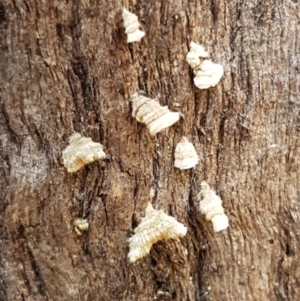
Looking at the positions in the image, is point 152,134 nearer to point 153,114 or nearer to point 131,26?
point 153,114

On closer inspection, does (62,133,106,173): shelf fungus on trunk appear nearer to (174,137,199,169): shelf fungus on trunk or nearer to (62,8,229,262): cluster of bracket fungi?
(62,8,229,262): cluster of bracket fungi

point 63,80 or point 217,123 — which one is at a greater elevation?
point 63,80

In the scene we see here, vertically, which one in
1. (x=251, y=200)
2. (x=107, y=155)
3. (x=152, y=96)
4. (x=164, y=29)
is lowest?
(x=251, y=200)

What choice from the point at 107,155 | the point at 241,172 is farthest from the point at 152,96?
the point at 241,172

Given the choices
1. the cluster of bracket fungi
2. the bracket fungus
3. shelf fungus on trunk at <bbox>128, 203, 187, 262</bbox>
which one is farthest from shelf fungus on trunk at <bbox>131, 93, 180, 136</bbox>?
shelf fungus on trunk at <bbox>128, 203, 187, 262</bbox>

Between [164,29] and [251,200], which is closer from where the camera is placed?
[164,29]

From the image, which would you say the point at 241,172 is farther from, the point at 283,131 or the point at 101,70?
the point at 101,70
